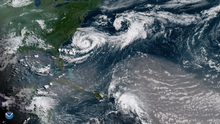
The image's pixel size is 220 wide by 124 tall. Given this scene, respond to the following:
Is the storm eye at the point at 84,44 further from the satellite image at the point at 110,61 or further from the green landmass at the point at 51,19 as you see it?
the green landmass at the point at 51,19

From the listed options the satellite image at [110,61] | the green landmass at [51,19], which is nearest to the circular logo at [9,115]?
the satellite image at [110,61]

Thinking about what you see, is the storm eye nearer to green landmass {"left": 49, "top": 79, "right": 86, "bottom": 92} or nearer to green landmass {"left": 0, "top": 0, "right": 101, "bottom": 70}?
green landmass {"left": 0, "top": 0, "right": 101, "bottom": 70}

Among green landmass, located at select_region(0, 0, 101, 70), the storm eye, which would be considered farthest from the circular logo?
the storm eye

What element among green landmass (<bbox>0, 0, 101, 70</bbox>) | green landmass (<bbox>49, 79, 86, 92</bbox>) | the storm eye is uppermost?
green landmass (<bbox>0, 0, 101, 70</bbox>)

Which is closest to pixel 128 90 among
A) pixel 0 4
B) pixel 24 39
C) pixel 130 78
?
pixel 130 78

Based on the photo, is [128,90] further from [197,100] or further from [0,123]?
[0,123]

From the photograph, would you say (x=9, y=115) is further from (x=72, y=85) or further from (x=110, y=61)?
(x=110, y=61)
